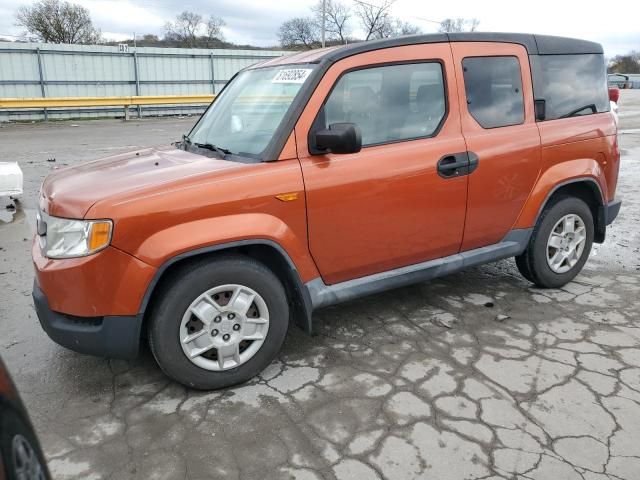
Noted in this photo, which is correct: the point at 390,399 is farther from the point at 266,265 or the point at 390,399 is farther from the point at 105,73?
the point at 105,73

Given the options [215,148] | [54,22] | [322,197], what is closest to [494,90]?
[322,197]

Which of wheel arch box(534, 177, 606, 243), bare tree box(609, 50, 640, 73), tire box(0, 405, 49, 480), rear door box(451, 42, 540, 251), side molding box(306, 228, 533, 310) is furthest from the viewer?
bare tree box(609, 50, 640, 73)

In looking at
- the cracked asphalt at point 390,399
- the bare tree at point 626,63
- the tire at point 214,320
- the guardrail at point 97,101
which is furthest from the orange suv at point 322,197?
the bare tree at point 626,63

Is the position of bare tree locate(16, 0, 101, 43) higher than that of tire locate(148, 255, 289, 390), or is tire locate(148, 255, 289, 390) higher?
bare tree locate(16, 0, 101, 43)

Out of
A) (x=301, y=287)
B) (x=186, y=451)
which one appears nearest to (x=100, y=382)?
(x=186, y=451)

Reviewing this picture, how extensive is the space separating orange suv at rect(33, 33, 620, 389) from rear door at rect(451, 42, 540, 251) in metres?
0.01

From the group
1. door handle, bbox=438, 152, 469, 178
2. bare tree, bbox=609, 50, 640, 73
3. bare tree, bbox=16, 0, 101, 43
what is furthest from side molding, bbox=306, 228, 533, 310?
bare tree, bbox=609, 50, 640, 73

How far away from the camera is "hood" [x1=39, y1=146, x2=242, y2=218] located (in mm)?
2801

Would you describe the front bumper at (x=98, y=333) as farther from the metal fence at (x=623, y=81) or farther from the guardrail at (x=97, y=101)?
the metal fence at (x=623, y=81)

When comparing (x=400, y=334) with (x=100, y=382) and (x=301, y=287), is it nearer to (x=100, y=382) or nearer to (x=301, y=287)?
(x=301, y=287)

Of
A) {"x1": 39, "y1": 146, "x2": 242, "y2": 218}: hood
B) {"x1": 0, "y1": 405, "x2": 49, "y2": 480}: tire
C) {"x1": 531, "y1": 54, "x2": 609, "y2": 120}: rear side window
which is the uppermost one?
{"x1": 531, "y1": 54, "x2": 609, "y2": 120}: rear side window

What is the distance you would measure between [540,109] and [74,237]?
133 inches

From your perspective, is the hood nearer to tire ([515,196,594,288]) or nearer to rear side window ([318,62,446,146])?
rear side window ([318,62,446,146])

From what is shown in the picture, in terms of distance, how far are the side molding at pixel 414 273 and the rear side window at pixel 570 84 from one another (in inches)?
40.2
